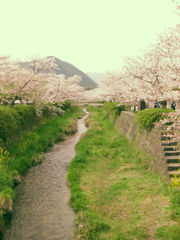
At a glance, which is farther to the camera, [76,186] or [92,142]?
[92,142]

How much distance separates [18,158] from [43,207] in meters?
5.48

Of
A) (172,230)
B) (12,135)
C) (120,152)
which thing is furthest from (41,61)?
(172,230)

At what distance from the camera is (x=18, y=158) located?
1409cm

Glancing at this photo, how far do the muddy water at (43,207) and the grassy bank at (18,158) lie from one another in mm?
442

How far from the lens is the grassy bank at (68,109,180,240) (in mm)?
6996

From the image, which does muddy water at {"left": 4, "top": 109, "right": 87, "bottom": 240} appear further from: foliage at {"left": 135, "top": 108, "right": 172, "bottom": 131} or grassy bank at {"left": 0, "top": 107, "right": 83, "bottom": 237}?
foliage at {"left": 135, "top": 108, "right": 172, "bottom": 131}

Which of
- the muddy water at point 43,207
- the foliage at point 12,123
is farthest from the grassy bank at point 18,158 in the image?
the foliage at point 12,123

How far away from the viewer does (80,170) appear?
1323 cm

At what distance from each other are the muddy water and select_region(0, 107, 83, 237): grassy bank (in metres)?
0.44

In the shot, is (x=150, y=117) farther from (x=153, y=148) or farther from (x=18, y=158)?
(x=18, y=158)

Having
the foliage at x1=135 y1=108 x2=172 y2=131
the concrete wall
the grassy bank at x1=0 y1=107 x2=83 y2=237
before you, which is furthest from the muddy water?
the foliage at x1=135 y1=108 x2=172 y2=131

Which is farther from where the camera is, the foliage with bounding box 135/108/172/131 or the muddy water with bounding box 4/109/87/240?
the foliage with bounding box 135/108/172/131

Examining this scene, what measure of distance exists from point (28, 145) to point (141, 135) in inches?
335

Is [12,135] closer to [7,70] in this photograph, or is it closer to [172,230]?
[7,70]
